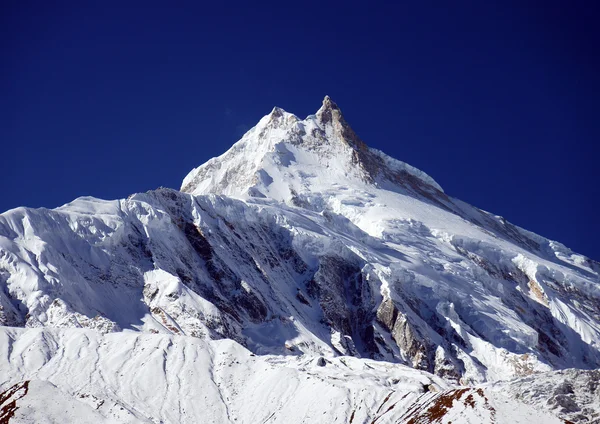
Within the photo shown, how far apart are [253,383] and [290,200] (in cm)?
10841

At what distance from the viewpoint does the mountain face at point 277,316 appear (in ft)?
269

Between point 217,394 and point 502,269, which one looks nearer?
point 217,394

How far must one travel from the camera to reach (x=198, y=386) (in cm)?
8812

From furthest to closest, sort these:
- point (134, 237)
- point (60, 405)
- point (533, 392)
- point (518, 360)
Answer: point (518, 360) < point (134, 237) < point (60, 405) < point (533, 392)

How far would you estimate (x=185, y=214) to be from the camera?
14638 centimetres

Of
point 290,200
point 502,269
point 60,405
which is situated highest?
point 290,200

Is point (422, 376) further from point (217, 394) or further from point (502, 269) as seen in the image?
point (502, 269)

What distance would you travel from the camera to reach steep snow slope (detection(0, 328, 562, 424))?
250 feet

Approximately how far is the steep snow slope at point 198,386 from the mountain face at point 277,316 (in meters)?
0.25

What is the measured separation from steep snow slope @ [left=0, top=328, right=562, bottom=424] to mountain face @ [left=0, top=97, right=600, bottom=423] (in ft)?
0.83

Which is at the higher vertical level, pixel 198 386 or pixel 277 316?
pixel 277 316

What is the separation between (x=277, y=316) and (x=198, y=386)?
1602 inches

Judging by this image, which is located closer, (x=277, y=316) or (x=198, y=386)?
(x=198, y=386)

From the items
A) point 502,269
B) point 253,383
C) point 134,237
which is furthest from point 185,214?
point 502,269
